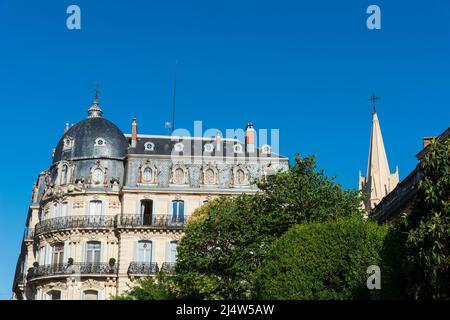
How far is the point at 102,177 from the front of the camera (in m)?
58.8

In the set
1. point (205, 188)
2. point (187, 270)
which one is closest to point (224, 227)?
point (187, 270)

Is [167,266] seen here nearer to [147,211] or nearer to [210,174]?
[147,211]

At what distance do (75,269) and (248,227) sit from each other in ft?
62.4

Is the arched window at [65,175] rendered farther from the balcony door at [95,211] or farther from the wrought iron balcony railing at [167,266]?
the wrought iron balcony railing at [167,266]

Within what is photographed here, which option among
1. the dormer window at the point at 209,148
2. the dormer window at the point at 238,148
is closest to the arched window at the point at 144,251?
the dormer window at the point at 209,148

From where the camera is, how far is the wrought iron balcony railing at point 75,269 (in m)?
55.8

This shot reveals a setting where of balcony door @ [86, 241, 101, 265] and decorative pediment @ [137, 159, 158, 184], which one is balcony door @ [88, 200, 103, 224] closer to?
balcony door @ [86, 241, 101, 265]

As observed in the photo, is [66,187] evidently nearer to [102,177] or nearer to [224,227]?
[102,177]

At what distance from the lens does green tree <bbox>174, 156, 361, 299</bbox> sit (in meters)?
40.6

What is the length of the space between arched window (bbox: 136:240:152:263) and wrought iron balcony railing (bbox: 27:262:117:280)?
77.4 inches

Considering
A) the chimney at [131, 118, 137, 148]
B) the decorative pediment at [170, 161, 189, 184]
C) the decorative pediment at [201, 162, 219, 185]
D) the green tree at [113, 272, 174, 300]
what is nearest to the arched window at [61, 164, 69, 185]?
the chimney at [131, 118, 137, 148]
